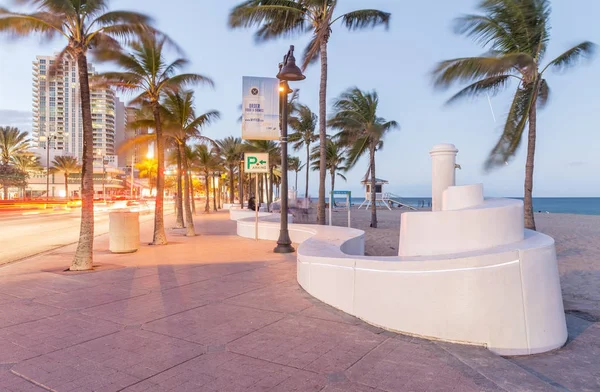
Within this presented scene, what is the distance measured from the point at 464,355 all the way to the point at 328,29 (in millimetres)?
14586

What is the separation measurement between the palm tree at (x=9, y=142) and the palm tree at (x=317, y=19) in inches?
2512

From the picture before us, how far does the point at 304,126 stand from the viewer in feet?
126

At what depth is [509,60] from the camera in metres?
11.8

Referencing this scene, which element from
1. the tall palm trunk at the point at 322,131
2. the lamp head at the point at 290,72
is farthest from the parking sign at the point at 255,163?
the lamp head at the point at 290,72

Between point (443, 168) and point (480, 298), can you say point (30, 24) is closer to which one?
point (443, 168)

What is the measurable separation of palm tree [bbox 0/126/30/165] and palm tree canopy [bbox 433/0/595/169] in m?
70.7

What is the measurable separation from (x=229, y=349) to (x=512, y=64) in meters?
12.2

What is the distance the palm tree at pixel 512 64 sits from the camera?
1152cm

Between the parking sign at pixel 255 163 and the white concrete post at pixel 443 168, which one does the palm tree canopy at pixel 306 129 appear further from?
the white concrete post at pixel 443 168

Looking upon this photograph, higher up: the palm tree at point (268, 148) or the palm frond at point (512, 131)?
the palm tree at point (268, 148)

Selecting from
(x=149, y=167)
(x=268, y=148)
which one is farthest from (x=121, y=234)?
(x=149, y=167)

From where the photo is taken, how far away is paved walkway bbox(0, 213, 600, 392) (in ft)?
10.6

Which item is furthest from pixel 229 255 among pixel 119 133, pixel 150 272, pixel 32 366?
pixel 119 133

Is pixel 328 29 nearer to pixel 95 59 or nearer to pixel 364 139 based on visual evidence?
pixel 364 139
